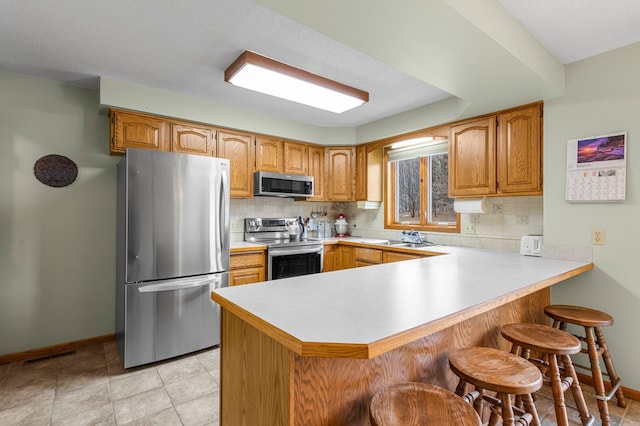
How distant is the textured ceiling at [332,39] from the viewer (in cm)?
150

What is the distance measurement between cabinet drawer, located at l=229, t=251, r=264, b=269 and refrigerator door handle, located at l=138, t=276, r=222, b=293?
0.93 ft

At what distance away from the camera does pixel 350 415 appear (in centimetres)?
112

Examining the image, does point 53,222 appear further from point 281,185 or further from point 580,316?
point 580,316

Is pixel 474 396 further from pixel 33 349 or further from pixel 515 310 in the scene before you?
pixel 33 349

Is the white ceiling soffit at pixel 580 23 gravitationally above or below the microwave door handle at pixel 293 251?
above

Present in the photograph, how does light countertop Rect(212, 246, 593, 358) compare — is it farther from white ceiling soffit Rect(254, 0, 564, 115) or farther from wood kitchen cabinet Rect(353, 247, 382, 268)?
wood kitchen cabinet Rect(353, 247, 382, 268)

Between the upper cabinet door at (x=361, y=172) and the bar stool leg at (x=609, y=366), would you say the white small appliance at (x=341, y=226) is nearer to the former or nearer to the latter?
the upper cabinet door at (x=361, y=172)

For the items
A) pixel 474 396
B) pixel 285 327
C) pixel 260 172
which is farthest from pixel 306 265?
pixel 285 327

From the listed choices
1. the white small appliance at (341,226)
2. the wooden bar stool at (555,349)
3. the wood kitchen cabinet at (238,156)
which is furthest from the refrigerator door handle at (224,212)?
the wooden bar stool at (555,349)

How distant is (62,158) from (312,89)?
2.34 meters

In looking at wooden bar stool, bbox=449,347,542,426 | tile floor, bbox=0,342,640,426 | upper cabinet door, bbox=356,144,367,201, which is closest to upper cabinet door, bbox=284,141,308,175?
upper cabinet door, bbox=356,144,367,201

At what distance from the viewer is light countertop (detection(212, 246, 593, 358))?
91cm

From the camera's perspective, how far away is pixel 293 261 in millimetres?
3498

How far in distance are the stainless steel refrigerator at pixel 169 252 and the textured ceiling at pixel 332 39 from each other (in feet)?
2.58
